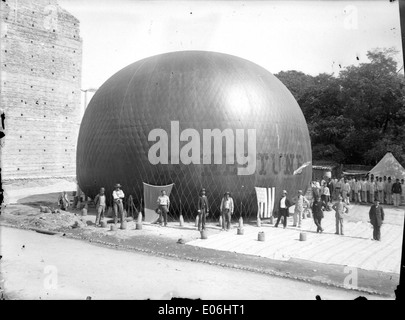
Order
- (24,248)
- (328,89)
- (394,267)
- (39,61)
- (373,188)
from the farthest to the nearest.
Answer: (328,89), (39,61), (373,188), (24,248), (394,267)

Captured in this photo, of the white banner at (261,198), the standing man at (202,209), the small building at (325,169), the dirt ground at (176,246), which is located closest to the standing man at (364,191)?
the small building at (325,169)

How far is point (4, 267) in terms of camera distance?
869cm

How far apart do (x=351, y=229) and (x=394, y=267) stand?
16.1 ft

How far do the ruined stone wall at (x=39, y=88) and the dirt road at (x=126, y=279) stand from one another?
22.6 meters

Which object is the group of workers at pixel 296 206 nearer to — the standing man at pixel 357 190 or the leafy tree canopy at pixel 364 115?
the standing man at pixel 357 190

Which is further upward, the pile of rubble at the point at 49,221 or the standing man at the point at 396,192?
the standing man at the point at 396,192

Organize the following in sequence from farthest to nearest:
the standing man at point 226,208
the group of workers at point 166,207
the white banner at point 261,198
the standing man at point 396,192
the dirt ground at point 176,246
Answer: the standing man at point 396,192
the white banner at point 261,198
the standing man at point 226,208
the group of workers at point 166,207
the dirt ground at point 176,246

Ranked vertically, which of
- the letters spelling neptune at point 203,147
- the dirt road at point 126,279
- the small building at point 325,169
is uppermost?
the letters spelling neptune at point 203,147

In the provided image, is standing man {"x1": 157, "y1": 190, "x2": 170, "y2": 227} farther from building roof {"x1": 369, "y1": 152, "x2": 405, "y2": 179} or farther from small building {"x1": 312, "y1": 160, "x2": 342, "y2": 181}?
building roof {"x1": 369, "y1": 152, "x2": 405, "y2": 179}

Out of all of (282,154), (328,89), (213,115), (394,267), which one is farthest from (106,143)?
(328,89)

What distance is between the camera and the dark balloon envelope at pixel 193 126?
14859 mm

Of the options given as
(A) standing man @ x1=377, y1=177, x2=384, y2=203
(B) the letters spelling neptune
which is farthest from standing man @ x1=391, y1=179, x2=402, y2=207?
(B) the letters spelling neptune

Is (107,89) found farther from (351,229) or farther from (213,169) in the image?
(351,229)

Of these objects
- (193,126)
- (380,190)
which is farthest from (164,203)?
(380,190)
